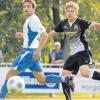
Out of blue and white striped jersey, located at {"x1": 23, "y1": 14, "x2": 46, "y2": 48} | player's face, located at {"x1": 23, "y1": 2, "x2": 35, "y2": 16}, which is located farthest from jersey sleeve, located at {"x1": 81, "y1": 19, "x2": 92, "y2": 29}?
player's face, located at {"x1": 23, "y1": 2, "x2": 35, "y2": 16}

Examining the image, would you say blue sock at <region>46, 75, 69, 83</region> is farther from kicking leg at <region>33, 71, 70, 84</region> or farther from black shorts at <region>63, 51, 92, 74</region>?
black shorts at <region>63, 51, 92, 74</region>

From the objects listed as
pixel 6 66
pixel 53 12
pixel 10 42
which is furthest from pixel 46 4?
pixel 6 66

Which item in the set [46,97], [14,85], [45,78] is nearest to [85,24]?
[45,78]

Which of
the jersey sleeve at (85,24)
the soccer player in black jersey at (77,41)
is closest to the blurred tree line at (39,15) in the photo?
the soccer player in black jersey at (77,41)

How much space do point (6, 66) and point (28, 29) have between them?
285 inches

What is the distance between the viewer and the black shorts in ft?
38.1

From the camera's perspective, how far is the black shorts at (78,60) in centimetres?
1161

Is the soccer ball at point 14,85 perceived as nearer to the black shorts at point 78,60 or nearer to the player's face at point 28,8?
the black shorts at point 78,60

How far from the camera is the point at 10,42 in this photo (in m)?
27.1

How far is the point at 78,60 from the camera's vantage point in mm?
11664

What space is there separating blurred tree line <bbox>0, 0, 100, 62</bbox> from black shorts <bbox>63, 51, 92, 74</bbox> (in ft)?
45.1

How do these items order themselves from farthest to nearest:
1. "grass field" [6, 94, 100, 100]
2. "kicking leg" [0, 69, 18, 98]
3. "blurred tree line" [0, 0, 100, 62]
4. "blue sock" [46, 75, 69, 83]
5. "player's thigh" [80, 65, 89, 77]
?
1. "blurred tree line" [0, 0, 100, 62]
2. "grass field" [6, 94, 100, 100]
3. "blue sock" [46, 75, 69, 83]
4. "player's thigh" [80, 65, 89, 77]
5. "kicking leg" [0, 69, 18, 98]

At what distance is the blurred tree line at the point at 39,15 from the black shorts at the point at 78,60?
45.1 feet

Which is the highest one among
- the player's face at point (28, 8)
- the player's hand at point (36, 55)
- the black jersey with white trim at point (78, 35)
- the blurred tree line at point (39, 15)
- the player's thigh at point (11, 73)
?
the player's face at point (28, 8)
